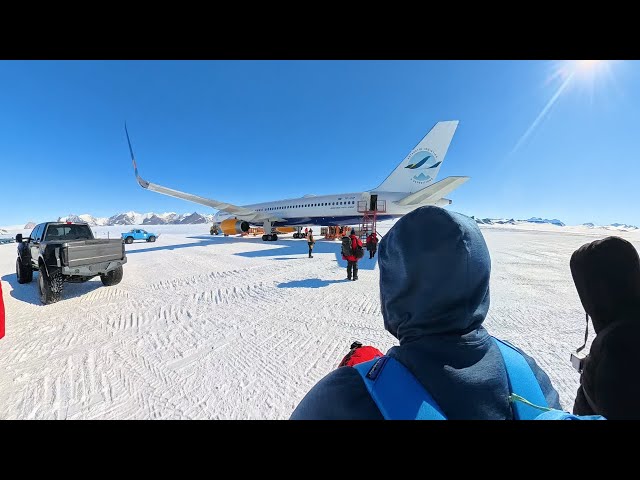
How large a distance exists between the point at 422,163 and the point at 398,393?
18584mm

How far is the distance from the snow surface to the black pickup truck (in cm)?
37

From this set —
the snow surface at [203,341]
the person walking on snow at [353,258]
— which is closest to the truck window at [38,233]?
the snow surface at [203,341]

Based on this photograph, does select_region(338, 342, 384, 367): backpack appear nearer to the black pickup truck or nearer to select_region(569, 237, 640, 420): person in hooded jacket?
select_region(569, 237, 640, 420): person in hooded jacket

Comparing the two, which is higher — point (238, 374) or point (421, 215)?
point (421, 215)

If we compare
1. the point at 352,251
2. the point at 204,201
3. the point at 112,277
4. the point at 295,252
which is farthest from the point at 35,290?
the point at 204,201

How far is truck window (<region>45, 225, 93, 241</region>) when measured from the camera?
6316 mm

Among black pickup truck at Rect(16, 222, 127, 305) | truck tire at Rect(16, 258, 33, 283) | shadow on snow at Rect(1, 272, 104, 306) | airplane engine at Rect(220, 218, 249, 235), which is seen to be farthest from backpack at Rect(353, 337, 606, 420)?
airplane engine at Rect(220, 218, 249, 235)

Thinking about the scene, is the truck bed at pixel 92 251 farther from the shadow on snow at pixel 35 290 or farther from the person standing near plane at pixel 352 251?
the person standing near plane at pixel 352 251

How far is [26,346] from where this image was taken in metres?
3.26

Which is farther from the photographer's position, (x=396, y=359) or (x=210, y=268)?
(x=210, y=268)

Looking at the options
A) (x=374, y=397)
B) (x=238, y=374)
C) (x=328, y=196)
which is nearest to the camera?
(x=374, y=397)
